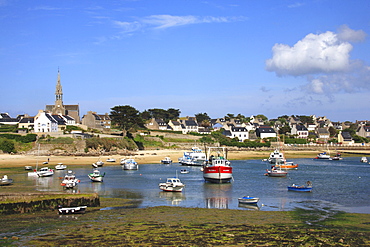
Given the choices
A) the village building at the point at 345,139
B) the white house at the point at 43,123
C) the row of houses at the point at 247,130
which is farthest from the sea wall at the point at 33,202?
the village building at the point at 345,139

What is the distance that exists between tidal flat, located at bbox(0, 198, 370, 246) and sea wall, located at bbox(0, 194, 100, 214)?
0.58 m

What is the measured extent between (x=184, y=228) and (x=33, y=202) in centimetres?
1054

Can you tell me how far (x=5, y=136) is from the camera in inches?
3167

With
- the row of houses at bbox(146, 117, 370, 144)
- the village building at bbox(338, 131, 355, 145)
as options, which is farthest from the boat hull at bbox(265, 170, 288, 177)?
the village building at bbox(338, 131, 355, 145)

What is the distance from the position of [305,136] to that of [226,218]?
4973 inches

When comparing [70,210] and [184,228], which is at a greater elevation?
[70,210]

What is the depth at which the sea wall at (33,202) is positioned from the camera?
26.2m

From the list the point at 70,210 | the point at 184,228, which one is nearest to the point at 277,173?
the point at 70,210

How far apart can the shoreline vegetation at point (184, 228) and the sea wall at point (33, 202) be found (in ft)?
→ 1.53

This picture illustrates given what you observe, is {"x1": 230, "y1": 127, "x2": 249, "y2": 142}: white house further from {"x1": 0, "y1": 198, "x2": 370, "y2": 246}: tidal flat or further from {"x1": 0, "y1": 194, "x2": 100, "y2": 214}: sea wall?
{"x1": 0, "y1": 194, "x2": 100, "y2": 214}: sea wall

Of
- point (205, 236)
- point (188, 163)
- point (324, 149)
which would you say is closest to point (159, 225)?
point (205, 236)

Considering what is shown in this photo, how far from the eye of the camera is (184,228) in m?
22.0

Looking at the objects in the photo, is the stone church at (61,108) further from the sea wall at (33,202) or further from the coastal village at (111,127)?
the sea wall at (33,202)

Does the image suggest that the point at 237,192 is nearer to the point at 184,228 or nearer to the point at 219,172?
the point at 219,172
